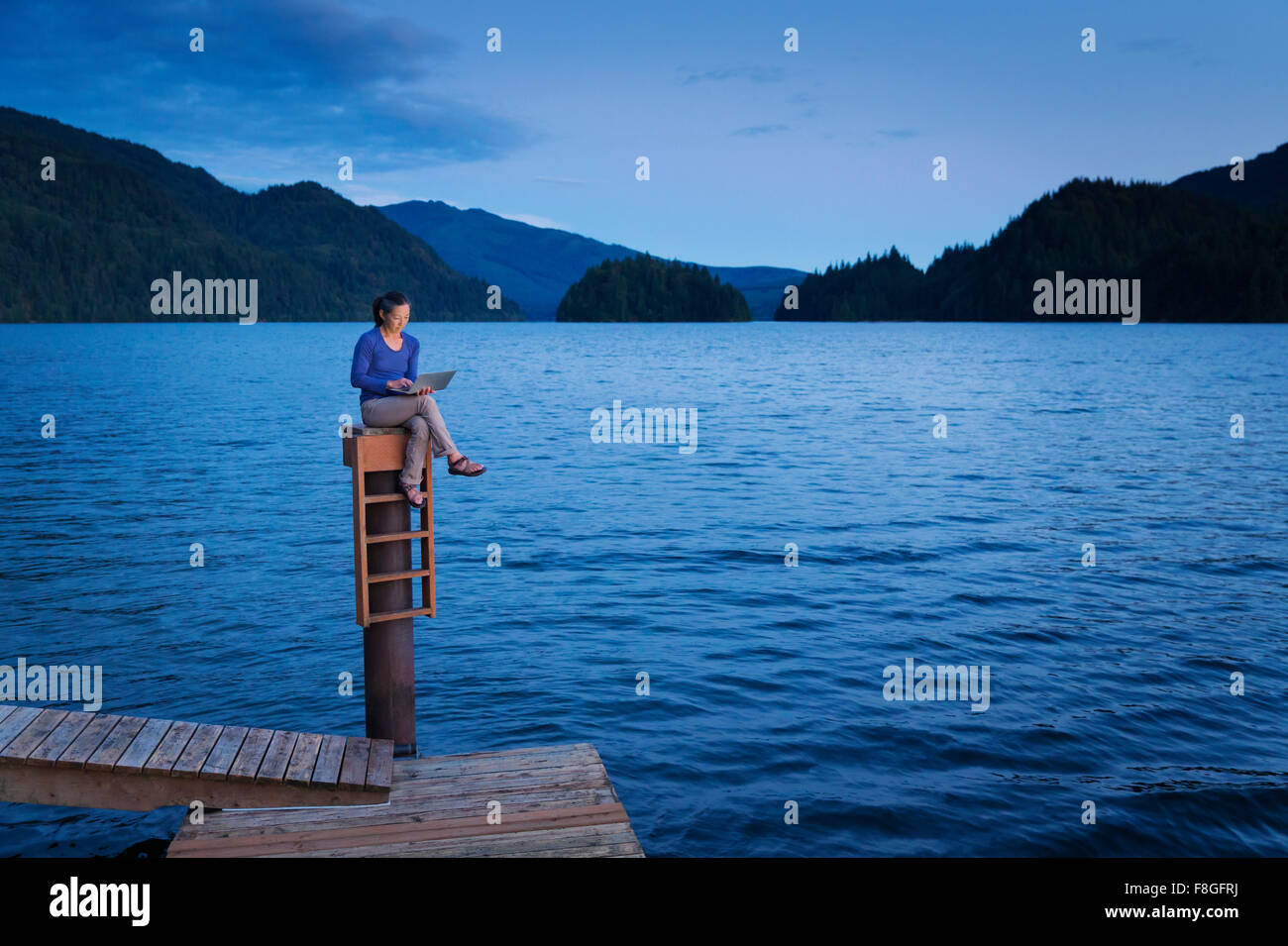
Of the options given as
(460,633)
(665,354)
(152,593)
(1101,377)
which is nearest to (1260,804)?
(460,633)

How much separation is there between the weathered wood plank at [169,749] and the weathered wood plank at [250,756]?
45cm

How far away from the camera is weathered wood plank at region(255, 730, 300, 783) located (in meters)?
7.91

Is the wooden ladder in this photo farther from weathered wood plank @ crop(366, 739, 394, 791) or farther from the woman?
weathered wood plank @ crop(366, 739, 394, 791)

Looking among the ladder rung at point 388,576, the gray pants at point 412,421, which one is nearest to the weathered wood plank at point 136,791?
the ladder rung at point 388,576

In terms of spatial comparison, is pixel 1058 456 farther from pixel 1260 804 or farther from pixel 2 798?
pixel 2 798

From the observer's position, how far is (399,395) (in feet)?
30.6

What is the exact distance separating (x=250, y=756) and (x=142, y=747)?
832 mm

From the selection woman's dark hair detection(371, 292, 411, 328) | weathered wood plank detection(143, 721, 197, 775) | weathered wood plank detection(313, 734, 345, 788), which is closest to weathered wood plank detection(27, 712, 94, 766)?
weathered wood plank detection(143, 721, 197, 775)

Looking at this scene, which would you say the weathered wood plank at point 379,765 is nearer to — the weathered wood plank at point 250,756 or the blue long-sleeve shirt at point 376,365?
the weathered wood plank at point 250,756

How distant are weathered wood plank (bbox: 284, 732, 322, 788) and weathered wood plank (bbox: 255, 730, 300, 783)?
44 millimetres

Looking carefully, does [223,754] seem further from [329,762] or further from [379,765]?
[379,765]

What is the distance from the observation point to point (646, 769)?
10.6 meters

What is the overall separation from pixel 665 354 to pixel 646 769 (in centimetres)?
12257

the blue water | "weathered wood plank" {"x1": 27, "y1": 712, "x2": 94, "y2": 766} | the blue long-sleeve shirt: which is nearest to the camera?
"weathered wood plank" {"x1": 27, "y1": 712, "x2": 94, "y2": 766}
